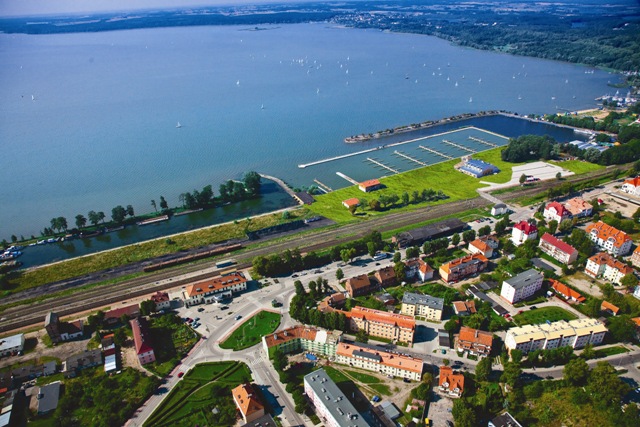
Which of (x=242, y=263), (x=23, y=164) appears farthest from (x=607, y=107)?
(x=23, y=164)

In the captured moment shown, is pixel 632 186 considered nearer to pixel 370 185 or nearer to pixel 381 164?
pixel 370 185

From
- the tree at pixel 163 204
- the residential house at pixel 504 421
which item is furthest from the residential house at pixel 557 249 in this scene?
the tree at pixel 163 204

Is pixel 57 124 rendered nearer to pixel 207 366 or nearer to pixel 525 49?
pixel 207 366

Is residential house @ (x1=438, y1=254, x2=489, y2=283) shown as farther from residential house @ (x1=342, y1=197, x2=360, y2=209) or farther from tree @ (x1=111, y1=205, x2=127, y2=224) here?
tree @ (x1=111, y1=205, x2=127, y2=224)

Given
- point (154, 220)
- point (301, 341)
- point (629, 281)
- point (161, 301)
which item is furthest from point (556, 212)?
point (154, 220)

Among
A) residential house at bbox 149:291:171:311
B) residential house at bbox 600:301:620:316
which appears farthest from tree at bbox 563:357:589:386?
→ residential house at bbox 149:291:171:311

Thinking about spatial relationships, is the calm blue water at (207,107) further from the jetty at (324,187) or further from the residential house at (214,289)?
the residential house at (214,289)

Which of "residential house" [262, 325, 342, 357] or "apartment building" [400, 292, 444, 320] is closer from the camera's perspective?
"residential house" [262, 325, 342, 357]
